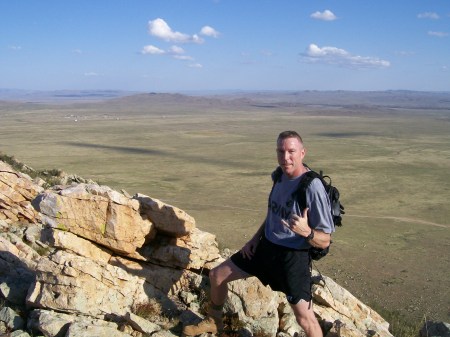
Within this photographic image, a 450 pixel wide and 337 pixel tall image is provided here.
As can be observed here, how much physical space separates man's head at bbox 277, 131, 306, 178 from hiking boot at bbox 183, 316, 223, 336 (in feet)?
7.26

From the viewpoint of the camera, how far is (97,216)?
23.2 ft

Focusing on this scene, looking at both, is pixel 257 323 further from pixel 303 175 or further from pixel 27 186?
pixel 27 186

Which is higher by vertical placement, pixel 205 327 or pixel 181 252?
Answer: pixel 181 252

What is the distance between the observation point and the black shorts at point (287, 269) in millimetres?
5383

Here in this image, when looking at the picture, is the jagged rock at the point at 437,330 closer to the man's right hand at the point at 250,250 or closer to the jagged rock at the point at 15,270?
the man's right hand at the point at 250,250

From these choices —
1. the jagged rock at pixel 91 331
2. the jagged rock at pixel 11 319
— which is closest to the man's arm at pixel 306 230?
the jagged rock at pixel 91 331

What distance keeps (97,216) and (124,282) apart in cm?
114

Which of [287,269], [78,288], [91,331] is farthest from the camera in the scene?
[78,288]

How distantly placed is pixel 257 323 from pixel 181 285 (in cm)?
148

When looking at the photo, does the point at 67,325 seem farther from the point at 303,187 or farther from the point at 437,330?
the point at 437,330

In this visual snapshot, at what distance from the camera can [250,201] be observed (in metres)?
28.2

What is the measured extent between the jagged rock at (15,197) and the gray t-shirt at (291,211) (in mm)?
7429

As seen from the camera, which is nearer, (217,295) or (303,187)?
(303,187)

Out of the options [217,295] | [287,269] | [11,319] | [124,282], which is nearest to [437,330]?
[287,269]
